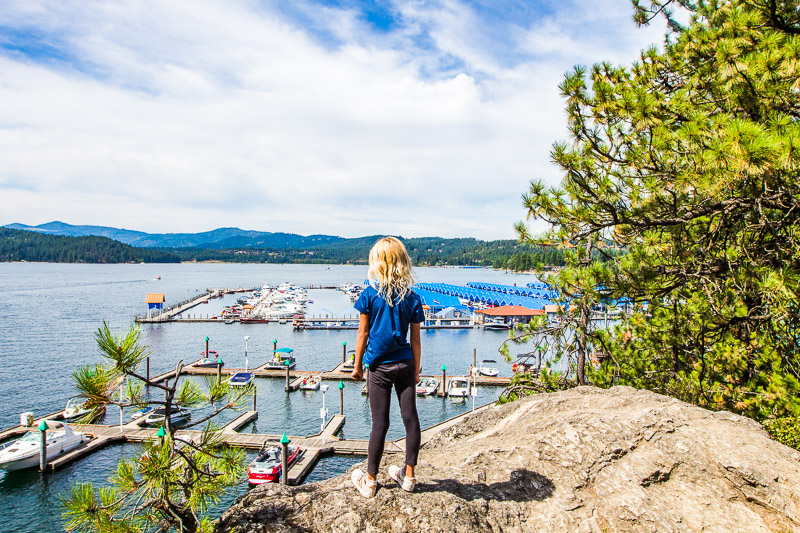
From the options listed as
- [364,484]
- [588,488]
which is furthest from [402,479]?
[588,488]

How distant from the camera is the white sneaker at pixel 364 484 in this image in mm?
3490

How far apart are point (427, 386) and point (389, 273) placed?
2809 centimetres

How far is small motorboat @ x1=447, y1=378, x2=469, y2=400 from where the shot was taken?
97.6 ft

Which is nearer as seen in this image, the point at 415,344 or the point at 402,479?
the point at 402,479

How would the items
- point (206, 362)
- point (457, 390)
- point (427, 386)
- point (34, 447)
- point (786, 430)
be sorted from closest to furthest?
point (786, 430)
point (34, 447)
point (457, 390)
point (427, 386)
point (206, 362)

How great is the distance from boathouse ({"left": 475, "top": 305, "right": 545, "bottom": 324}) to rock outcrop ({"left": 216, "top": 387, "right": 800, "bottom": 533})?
53240 mm

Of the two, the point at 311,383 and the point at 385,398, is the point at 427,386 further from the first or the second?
the point at 385,398

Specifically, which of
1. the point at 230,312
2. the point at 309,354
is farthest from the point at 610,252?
the point at 230,312

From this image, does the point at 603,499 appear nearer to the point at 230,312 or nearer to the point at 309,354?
the point at 309,354

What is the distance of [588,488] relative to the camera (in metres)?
3.80

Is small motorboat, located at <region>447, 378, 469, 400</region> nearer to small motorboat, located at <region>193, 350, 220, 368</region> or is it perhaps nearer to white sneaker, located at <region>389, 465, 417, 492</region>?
small motorboat, located at <region>193, 350, 220, 368</region>

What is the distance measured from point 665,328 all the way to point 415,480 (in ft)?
21.3

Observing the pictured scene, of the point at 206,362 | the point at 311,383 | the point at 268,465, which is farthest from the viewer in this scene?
the point at 206,362

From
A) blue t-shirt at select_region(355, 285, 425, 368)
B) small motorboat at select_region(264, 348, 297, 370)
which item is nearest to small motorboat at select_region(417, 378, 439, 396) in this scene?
small motorboat at select_region(264, 348, 297, 370)
